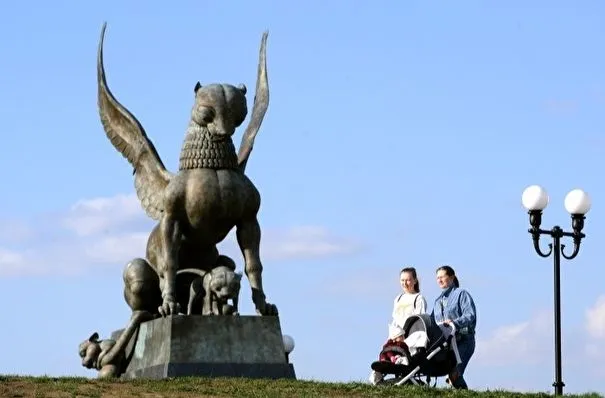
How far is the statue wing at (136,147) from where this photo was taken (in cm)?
2248

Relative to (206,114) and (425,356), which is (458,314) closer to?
(425,356)

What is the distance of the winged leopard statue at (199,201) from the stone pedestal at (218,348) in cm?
34

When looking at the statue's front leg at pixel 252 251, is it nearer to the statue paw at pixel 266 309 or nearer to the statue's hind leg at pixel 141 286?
the statue paw at pixel 266 309

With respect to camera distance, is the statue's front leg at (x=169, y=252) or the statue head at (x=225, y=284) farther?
the statue's front leg at (x=169, y=252)

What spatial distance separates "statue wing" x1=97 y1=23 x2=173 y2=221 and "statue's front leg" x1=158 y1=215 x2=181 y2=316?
277 mm

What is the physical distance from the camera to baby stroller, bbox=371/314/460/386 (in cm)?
2147

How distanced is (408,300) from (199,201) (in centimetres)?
254

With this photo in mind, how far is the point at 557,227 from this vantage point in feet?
85.3

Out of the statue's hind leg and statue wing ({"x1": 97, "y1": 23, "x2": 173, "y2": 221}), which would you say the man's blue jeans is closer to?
the statue's hind leg

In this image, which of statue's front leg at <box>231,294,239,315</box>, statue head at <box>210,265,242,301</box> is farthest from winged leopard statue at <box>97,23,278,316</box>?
statue head at <box>210,265,242,301</box>

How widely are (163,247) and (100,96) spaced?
7.23ft

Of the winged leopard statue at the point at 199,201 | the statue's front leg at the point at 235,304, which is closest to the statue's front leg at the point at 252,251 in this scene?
the winged leopard statue at the point at 199,201

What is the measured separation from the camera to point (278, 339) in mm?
21641

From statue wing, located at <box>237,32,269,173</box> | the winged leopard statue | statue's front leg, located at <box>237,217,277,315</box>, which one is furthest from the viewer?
statue wing, located at <box>237,32,269,173</box>
